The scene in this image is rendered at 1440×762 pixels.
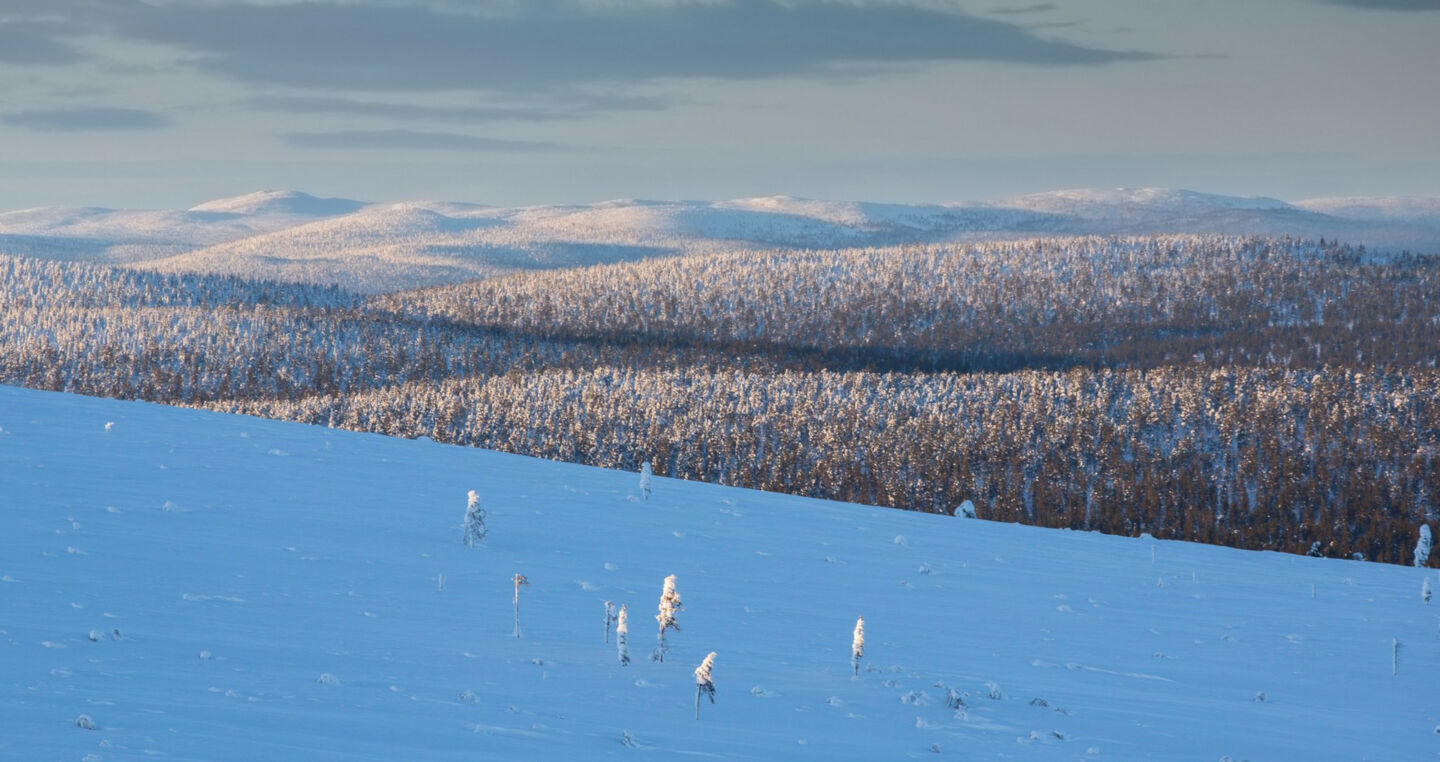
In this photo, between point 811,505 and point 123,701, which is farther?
point 811,505

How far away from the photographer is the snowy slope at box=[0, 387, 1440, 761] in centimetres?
1013

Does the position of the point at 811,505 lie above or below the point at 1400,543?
above

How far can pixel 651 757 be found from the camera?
9984 millimetres

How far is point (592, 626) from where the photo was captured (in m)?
13.9

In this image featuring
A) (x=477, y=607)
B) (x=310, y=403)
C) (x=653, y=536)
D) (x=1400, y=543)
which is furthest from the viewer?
(x=310, y=403)

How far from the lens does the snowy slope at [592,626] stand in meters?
10.1

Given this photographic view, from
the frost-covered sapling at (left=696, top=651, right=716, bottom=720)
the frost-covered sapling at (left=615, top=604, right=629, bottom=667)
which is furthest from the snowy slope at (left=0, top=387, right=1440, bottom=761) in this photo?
the frost-covered sapling at (left=696, top=651, right=716, bottom=720)

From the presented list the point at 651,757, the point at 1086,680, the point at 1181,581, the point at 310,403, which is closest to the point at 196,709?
the point at 651,757

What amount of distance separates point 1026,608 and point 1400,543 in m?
117

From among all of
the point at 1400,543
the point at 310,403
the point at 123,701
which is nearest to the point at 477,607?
the point at 123,701

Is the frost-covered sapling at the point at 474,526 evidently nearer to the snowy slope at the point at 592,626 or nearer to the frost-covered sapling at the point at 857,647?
the snowy slope at the point at 592,626

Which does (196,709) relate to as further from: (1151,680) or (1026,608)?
(1026,608)

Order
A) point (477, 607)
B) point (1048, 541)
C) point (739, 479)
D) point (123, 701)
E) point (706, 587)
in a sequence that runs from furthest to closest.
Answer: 1. point (739, 479)
2. point (1048, 541)
3. point (706, 587)
4. point (477, 607)
5. point (123, 701)

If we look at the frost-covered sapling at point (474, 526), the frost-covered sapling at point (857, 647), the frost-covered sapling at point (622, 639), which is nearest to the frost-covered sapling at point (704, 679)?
the frost-covered sapling at point (622, 639)
